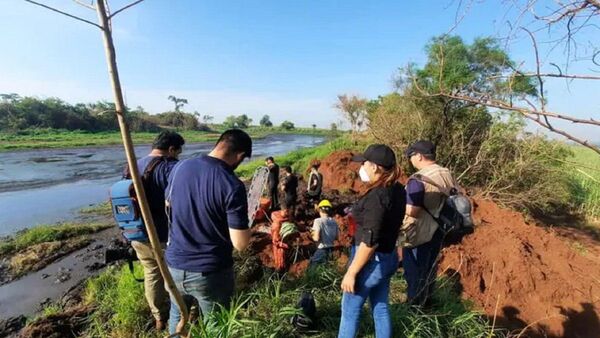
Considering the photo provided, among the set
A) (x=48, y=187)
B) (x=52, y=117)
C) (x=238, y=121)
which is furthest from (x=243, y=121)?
(x=48, y=187)

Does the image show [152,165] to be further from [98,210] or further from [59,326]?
[98,210]

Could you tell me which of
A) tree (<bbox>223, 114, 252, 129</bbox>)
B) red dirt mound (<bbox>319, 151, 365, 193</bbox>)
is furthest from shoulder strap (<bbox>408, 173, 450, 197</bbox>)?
tree (<bbox>223, 114, 252, 129</bbox>)

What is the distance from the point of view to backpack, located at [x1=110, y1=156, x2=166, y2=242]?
2.52 m

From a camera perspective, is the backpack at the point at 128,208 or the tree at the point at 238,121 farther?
the tree at the point at 238,121

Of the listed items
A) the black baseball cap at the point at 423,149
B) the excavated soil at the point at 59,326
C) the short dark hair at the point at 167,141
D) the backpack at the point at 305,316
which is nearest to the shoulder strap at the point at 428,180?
the black baseball cap at the point at 423,149

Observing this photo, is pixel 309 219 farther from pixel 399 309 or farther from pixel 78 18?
pixel 78 18

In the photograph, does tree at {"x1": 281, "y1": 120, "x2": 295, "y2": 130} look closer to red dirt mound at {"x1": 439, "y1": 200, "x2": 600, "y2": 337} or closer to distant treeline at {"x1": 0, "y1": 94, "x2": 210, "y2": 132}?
distant treeline at {"x1": 0, "y1": 94, "x2": 210, "y2": 132}

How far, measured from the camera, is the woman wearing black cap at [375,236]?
2072 mm

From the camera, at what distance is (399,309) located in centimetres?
299

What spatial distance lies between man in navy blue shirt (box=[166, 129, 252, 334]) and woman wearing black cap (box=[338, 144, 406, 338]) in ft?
2.42

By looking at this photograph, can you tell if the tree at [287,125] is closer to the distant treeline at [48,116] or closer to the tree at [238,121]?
the tree at [238,121]

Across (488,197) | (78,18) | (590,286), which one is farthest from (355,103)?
(78,18)

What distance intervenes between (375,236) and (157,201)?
5.97ft

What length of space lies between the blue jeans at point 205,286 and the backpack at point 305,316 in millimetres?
775
